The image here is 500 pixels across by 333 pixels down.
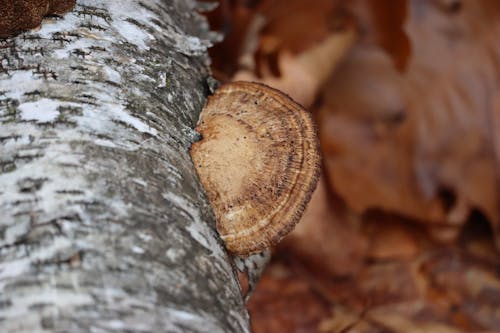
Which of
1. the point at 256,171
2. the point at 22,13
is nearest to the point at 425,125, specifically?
the point at 256,171

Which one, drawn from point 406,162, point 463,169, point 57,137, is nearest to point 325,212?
point 406,162

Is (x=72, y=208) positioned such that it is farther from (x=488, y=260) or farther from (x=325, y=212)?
(x=488, y=260)

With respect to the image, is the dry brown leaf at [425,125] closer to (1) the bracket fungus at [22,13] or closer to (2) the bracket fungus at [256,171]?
(2) the bracket fungus at [256,171]

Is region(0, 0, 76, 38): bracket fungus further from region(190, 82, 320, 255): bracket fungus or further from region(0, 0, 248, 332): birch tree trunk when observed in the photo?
region(190, 82, 320, 255): bracket fungus

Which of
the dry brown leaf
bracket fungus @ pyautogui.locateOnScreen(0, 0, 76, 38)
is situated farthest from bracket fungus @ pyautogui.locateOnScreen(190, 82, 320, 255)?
the dry brown leaf

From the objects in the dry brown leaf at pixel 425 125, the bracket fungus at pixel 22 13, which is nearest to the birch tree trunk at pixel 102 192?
the bracket fungus at pixel 22 13

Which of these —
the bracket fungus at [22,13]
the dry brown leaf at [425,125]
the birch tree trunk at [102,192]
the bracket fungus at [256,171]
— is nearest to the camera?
the birch tree trunk at [102,192]

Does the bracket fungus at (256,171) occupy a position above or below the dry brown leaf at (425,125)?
above

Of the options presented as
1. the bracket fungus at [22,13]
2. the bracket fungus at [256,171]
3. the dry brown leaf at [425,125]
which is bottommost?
the dry brown leaf at [425,125]
